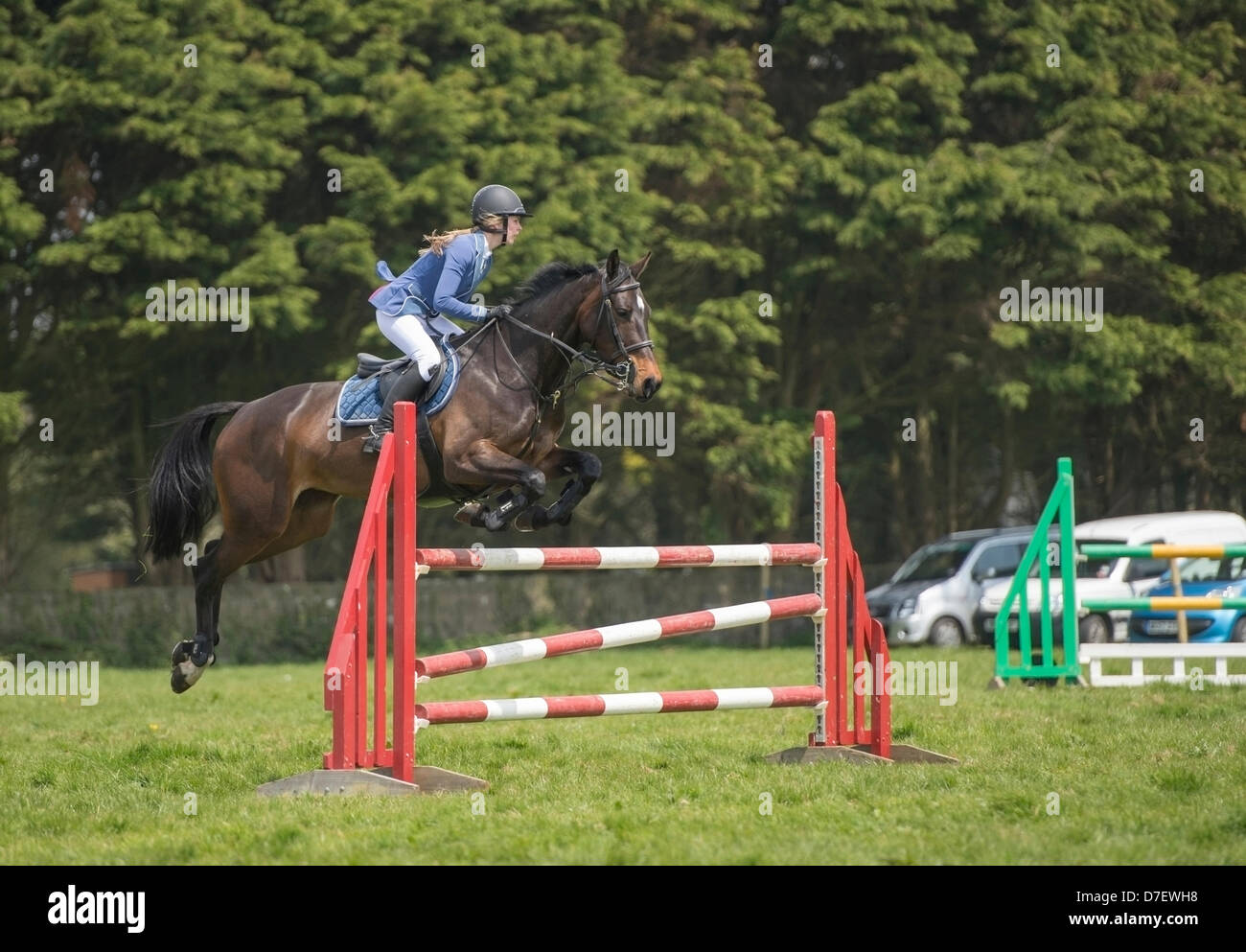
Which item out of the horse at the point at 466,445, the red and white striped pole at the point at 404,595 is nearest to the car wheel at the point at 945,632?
the horse at the point at 466,445

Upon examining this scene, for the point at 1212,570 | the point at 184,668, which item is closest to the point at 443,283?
the point at 184,668

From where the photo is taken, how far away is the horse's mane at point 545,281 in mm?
8289

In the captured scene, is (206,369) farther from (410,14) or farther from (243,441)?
(243,441)

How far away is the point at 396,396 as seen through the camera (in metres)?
7.96

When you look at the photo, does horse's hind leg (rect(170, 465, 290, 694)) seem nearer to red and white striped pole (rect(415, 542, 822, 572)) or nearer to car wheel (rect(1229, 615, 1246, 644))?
red and white striped pole (rect(415, 542, 822, 572))

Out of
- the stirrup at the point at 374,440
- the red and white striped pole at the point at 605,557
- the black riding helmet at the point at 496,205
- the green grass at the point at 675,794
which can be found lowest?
the green grass at the point at 675,794

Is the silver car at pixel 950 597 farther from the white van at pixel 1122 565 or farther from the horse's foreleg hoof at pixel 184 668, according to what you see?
the horse's foreleg hoof at pixel 184 668

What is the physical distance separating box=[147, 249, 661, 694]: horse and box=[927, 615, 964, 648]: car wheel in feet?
40.1

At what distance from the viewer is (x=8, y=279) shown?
18.6 meters

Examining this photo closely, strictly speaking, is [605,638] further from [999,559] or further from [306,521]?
[999,559]

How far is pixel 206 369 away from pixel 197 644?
13279 millimetres

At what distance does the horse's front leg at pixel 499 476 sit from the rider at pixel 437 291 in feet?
1.48

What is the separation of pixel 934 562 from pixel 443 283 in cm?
1415
